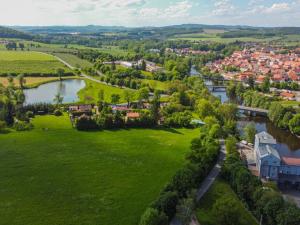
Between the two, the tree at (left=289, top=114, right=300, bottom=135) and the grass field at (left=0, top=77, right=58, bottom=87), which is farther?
the grass field at (left=0, top=77, right=58, bottom=87)

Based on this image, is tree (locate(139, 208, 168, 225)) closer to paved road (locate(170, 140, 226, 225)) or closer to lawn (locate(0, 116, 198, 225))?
paved road (locate(170, 140, 226, 225))

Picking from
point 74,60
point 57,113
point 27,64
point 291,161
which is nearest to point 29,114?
point 57,113

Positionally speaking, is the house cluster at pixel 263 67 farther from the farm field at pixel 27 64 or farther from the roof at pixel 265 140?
the roof at pixel 265 140

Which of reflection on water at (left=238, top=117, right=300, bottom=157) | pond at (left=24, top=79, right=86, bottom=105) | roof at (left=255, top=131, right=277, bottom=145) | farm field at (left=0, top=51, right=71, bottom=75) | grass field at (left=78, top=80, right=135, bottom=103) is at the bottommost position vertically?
reflection on water at (left=238, top=117, right=300, bottom=157)

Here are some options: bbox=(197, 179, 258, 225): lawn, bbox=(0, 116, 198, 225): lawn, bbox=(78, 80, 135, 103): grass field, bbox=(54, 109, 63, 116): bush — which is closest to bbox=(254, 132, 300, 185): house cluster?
bbox=(197, 179, 258, 225): lawn

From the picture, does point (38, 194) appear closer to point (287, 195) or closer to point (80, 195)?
point (80, 195)

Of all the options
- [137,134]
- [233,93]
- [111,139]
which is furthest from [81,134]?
[233,93]

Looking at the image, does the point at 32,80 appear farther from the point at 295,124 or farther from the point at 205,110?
the point at 295,124
